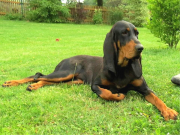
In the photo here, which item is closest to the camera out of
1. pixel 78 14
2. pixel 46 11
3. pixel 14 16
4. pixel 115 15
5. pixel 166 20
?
pixel 166 20

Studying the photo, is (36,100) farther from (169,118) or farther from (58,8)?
(58,8)

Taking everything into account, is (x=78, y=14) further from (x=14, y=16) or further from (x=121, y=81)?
(x=121, y=81)

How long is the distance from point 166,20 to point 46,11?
17.4 m

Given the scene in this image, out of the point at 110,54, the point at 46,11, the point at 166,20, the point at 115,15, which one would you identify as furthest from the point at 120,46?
the point at 115,15

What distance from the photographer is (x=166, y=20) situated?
8391mm

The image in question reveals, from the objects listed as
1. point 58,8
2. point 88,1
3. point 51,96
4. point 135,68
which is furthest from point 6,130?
point 88,1

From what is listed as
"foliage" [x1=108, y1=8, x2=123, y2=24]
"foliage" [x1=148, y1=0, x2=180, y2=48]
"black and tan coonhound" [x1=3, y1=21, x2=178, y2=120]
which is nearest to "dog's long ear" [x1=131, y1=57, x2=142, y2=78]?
"black and tan coonhound" [x1=3, y1=21, x2=178, y2=120]

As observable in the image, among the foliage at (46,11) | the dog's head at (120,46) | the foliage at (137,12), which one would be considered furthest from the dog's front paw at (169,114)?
the foliage at (137,12)

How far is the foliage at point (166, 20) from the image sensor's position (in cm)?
804

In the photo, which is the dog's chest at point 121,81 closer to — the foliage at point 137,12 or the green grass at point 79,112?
the green grass at point 79,112

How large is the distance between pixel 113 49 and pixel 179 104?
1301mm

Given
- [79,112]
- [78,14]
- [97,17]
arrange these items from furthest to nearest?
[97,17] → [78,14] → [79,112]

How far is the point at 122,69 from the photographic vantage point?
3.32 m

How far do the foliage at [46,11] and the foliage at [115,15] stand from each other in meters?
5.73
